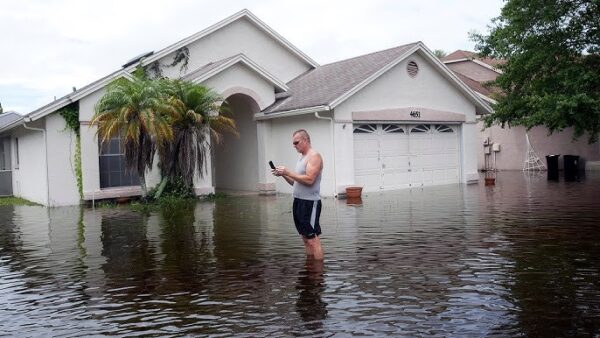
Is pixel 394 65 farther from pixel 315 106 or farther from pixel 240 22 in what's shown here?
pixel 240 22

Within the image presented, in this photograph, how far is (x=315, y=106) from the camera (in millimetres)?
19312

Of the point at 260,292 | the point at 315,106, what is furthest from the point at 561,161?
the point at 260,292

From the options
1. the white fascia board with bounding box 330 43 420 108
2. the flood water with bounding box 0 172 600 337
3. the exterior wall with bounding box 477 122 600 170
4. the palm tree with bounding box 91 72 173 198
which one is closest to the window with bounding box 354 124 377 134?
the white fascia board with bounding box 330 43 420 108

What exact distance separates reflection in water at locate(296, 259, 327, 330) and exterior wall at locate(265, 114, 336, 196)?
11.3 metres

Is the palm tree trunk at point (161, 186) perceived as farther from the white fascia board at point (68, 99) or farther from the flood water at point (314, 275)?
the flood water at point (314, 275)

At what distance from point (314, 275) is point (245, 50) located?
18098 millimetres

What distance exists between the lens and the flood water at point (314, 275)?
5.83 metres

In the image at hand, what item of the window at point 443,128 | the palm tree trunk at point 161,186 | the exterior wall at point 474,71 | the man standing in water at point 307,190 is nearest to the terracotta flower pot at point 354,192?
the palm tree trunk at point 161,186

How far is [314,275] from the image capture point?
7.88m

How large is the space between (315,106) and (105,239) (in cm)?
904

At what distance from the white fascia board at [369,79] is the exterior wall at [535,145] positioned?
1131cm

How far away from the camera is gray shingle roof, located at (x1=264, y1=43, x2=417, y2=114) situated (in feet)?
65.8

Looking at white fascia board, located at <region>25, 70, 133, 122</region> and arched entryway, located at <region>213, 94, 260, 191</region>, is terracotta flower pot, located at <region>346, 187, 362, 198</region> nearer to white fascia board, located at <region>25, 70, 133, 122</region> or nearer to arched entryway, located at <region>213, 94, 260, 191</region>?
arched entryway, located at <region>213, 94, 260, 191</region>

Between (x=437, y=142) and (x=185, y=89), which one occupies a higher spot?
(x=185, y=89)
